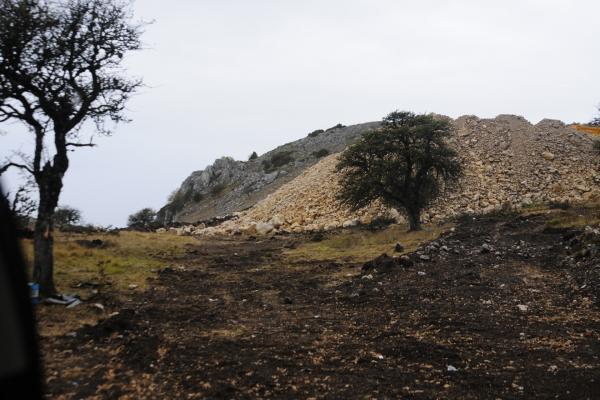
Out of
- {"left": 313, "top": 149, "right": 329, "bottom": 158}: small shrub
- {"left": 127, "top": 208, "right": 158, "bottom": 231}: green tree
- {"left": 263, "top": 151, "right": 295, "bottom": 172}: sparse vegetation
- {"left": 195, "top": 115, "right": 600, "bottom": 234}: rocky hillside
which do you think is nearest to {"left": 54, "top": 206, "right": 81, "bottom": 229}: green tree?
{"left": 195, "top": 115, "right": 600, "bottom": 234}: rocky hillside

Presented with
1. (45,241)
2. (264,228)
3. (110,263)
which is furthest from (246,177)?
(45,241)

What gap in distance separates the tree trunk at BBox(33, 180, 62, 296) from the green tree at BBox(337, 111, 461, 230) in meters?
18.6

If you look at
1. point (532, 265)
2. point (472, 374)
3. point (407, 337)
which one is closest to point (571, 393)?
point (472, 374)

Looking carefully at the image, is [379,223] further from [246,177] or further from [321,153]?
[246,177]

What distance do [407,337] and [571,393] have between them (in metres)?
3.07

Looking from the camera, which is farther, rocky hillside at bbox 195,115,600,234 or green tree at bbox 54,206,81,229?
green tree at bbox 54,206,81,229

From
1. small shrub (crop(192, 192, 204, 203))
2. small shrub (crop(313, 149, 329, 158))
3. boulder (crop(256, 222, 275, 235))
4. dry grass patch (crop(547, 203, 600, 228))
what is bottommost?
dry grass patch (crop(547, 203, 600, 228))

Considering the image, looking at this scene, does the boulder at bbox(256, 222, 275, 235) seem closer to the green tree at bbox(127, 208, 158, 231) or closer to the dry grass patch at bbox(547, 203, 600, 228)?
the dry grass patch at bbox(547, 203, 600, 228)

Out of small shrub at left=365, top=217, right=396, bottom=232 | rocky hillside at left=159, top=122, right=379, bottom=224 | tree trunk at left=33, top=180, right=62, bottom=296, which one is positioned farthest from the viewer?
rocky hillside at left=159, top=122, right=379, bottom=224

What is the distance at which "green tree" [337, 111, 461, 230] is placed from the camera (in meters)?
26.9

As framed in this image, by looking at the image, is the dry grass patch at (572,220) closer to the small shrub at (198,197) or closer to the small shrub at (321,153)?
the small shrub at (321,153)

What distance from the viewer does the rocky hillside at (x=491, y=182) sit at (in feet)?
112

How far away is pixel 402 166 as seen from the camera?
27.7 metres

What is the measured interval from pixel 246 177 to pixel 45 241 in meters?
59.9
